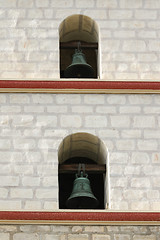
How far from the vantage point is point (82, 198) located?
1570 centimetres

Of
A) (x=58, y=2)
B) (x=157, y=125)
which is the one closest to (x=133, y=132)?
(x=157, y=125)

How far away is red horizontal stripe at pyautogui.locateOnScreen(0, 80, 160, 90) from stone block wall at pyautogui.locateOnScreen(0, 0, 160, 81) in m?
0.24

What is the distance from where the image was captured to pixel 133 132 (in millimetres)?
15992

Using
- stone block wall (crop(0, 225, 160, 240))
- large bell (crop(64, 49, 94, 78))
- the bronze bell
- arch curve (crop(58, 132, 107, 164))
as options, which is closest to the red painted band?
stone block wall (crop(0, 225, 160, 240))

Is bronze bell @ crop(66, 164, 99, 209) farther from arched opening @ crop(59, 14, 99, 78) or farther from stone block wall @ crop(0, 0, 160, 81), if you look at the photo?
arched opening @ crop(59, 14, 99, 78)

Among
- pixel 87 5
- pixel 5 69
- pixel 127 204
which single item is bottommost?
pixel 127 204

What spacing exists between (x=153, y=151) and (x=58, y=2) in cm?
319

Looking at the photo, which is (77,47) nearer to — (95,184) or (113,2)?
(113,2)

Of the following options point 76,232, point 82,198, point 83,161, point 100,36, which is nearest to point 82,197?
point 82,198

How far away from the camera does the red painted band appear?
14.9 m

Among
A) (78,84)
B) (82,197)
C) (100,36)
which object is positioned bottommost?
(82,197)

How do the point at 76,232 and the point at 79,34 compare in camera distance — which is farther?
the point at 79,34

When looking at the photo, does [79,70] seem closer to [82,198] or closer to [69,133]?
[69,133]

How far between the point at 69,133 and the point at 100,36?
1.95m
